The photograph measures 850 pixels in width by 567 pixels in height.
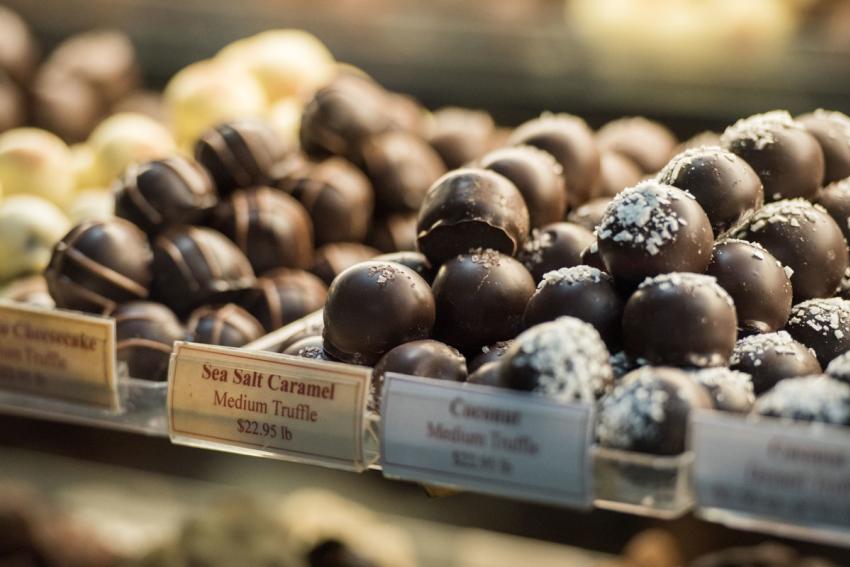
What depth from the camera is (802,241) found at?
2.85ft

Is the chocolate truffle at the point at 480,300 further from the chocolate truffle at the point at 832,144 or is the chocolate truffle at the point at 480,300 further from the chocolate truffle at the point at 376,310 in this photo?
the chocolate truffle at the point at 832,144

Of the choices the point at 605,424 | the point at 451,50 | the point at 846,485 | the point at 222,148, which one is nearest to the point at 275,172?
the point at 222,148

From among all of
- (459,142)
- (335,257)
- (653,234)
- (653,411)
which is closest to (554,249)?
(653,234)

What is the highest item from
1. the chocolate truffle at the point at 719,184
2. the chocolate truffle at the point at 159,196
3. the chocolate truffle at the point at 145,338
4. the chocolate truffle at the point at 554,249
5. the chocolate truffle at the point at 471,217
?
the chocolate truffle at the point at 719,184

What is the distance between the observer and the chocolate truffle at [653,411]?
69cm

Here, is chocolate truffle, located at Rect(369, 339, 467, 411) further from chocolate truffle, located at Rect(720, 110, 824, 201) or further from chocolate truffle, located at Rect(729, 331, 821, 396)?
chocolate truffle, located at Rect(720, 110, 824, 201)

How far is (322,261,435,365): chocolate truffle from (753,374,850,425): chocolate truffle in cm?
28

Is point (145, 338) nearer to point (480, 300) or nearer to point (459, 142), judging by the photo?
point (480, 300)

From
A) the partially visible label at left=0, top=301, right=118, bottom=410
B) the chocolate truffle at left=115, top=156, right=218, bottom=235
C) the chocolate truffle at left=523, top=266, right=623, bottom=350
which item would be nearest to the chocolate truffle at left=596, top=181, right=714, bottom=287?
the chocolate truffle at left=523, top=266, right=623, bottom=350

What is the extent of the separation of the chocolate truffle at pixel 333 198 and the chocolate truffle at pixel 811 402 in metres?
0.74

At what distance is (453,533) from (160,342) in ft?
2.83

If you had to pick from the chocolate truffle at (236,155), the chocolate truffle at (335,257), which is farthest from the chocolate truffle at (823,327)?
the chocolate truffle at (236,155)

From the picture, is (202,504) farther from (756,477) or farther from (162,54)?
(756,477)

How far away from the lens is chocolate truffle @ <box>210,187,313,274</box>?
4.12 ft
